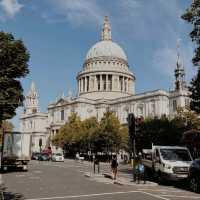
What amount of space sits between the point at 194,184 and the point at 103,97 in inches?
3602

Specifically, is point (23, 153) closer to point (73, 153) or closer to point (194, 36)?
point (194, 36)

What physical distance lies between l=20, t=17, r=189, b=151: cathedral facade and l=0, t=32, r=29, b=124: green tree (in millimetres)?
59401

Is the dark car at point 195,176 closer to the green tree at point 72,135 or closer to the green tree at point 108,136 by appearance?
the green tree at point 108,136

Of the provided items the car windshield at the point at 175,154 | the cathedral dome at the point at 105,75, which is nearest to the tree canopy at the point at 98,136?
the cathedral dome at the point at 105,75

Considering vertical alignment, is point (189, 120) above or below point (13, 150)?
above

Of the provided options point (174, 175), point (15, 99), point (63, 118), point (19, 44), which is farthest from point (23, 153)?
point (63, 118)

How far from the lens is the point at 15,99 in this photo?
25.8m

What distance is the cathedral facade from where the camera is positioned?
8681 centimetres

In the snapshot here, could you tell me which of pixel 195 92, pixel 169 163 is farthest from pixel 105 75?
pixel 169 163

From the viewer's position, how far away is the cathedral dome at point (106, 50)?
398 feet

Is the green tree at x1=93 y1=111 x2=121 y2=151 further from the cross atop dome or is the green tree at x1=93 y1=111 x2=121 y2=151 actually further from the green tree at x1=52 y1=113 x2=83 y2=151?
the cross atop dome

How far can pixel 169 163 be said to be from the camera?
2130 centimetres

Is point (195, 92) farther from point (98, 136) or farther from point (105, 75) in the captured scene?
point (105, 75)

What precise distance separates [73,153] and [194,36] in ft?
191
